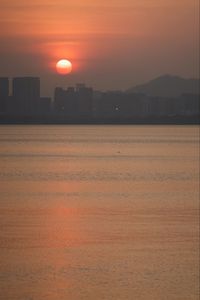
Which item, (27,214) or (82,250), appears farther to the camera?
(27,214)

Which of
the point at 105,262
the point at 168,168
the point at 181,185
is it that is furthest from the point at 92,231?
the point at 168,168

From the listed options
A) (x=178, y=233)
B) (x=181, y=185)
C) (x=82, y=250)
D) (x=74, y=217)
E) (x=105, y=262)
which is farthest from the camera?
(x=181, y=185)

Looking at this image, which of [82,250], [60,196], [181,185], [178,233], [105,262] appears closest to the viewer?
[105,262]

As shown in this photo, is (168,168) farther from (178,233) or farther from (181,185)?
(178,233)

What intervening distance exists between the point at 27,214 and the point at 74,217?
97cm

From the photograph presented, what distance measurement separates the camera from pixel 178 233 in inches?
582

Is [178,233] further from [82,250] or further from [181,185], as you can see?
[181,185]

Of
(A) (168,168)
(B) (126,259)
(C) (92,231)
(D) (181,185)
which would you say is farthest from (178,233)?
(A) (168,168)

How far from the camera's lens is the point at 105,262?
12305 millimetres

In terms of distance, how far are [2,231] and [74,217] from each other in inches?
125

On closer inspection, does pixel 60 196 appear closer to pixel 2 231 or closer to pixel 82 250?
pixel 2 231

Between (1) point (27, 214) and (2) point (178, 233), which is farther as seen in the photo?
(1) point (27, 214)

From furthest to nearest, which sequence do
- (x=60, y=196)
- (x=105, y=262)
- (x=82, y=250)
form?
(x=60, y=196) → (x=82, y=250) → (x=105, y=262)

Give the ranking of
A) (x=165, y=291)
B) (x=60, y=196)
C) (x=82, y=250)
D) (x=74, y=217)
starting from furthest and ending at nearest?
(x=60, y=196), (x=74, y=217), (x=82, y=250), (x=165, y=291)
